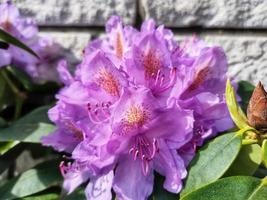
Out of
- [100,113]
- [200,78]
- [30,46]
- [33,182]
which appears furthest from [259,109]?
[30,46]

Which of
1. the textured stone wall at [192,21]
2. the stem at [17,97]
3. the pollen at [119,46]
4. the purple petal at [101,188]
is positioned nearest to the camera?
the purple petal at [101,188]

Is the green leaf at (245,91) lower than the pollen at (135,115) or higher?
lower

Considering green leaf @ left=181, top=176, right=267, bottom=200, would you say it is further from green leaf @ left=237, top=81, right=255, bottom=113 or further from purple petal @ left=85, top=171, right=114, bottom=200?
green leaf @ left=237, top=81, right=255, bottom=113

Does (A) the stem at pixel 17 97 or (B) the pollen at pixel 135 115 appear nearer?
(B) the pollen at pixel 135 115

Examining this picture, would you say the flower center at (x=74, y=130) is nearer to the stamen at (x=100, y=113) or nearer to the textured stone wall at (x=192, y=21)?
the stamen at (x=100, y=113)

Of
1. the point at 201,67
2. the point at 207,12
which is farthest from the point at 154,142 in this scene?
the point at 207,12

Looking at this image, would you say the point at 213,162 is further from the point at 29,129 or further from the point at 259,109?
the point at 29,129

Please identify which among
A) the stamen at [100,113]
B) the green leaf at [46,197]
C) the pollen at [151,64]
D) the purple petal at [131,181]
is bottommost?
the green leaf at [46,197]

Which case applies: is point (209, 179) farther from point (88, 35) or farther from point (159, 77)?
point (88, 35)

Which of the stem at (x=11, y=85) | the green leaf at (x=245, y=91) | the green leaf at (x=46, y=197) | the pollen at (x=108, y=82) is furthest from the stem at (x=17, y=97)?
the green leaf at (x=245, y=91)

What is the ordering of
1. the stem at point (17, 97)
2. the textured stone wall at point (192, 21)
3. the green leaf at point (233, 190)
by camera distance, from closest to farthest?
the green leaf at point (233, 190) < the textured stone wall at point (192, 21) < the stem at point (17, 97)
